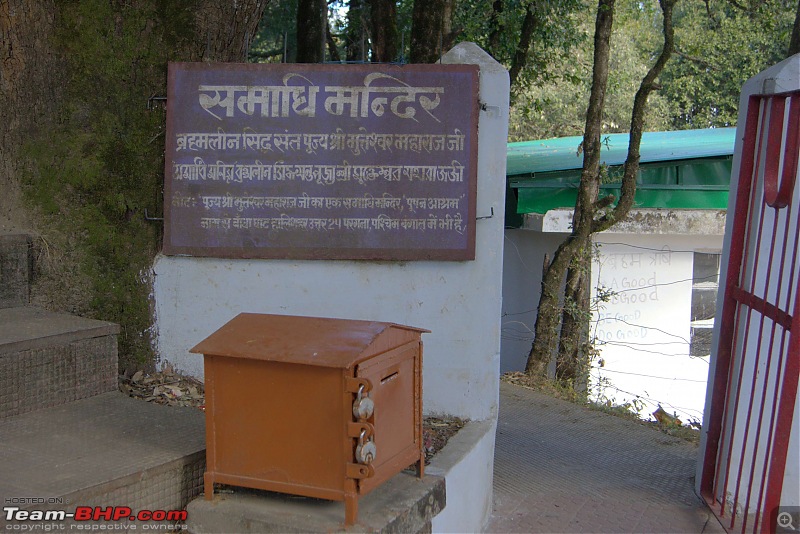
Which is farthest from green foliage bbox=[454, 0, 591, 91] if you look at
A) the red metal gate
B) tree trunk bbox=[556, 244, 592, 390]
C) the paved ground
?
the red metal gate

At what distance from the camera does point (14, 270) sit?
465 centimetres

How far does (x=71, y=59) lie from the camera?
481 cm

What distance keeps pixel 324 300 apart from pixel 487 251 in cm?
101

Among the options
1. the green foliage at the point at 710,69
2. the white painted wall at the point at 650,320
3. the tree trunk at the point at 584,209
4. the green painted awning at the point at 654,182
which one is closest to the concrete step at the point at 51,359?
the tree trunk at the point at 584,209

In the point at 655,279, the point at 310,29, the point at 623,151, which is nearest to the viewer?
the point at 655,279

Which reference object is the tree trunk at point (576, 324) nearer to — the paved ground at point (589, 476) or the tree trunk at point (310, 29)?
the paved ground at point (589, 476)

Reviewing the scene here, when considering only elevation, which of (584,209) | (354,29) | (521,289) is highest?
(354,29)

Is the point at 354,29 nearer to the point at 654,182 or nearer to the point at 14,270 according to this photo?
the point at 654,182

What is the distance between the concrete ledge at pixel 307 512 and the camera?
119 inches

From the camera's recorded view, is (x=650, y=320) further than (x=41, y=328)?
Yes

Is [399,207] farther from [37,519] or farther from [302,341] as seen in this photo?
[37,519]

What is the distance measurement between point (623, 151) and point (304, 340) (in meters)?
9.12

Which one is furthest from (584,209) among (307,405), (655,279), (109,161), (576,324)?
(307,405)

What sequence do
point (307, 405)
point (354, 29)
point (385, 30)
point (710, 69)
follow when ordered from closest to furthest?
point (307, 405), point (385, 30), point (354, 29), point (710, 69)
